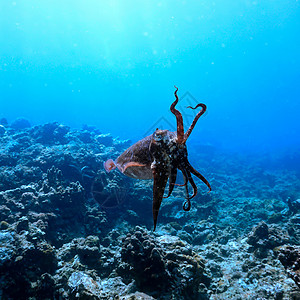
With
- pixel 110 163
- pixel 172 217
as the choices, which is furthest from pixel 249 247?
pixel 110 163

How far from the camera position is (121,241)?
6.79 metres

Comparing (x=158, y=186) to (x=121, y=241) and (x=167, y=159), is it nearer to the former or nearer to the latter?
(x=167, y=159)

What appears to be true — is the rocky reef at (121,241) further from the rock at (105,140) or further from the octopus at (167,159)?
the rock at (105,140)

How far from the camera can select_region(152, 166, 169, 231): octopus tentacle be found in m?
1.65

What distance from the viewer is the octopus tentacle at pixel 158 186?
165 centimetres

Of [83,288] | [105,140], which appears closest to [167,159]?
[83,288]

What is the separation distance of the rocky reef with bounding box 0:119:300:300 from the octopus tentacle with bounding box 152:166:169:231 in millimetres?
3153

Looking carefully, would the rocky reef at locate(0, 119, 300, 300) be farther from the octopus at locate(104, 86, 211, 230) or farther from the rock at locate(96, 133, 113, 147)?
the rock at locate(96, 133, 113, 147)

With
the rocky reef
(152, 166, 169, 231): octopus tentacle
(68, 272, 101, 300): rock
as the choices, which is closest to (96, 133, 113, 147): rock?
the rocky reef

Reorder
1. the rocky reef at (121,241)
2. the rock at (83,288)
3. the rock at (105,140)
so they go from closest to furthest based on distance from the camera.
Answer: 1. the rock at (83,288)
2. the rocky reef at (121,241)
3. the rock at (105,140)

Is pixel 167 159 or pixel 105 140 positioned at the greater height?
pixel 105 140

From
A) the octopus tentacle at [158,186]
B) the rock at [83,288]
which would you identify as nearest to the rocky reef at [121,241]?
the rock at [83,288]

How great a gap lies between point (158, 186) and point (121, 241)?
6.09m

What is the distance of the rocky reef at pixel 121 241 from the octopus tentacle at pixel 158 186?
3.15 metres
